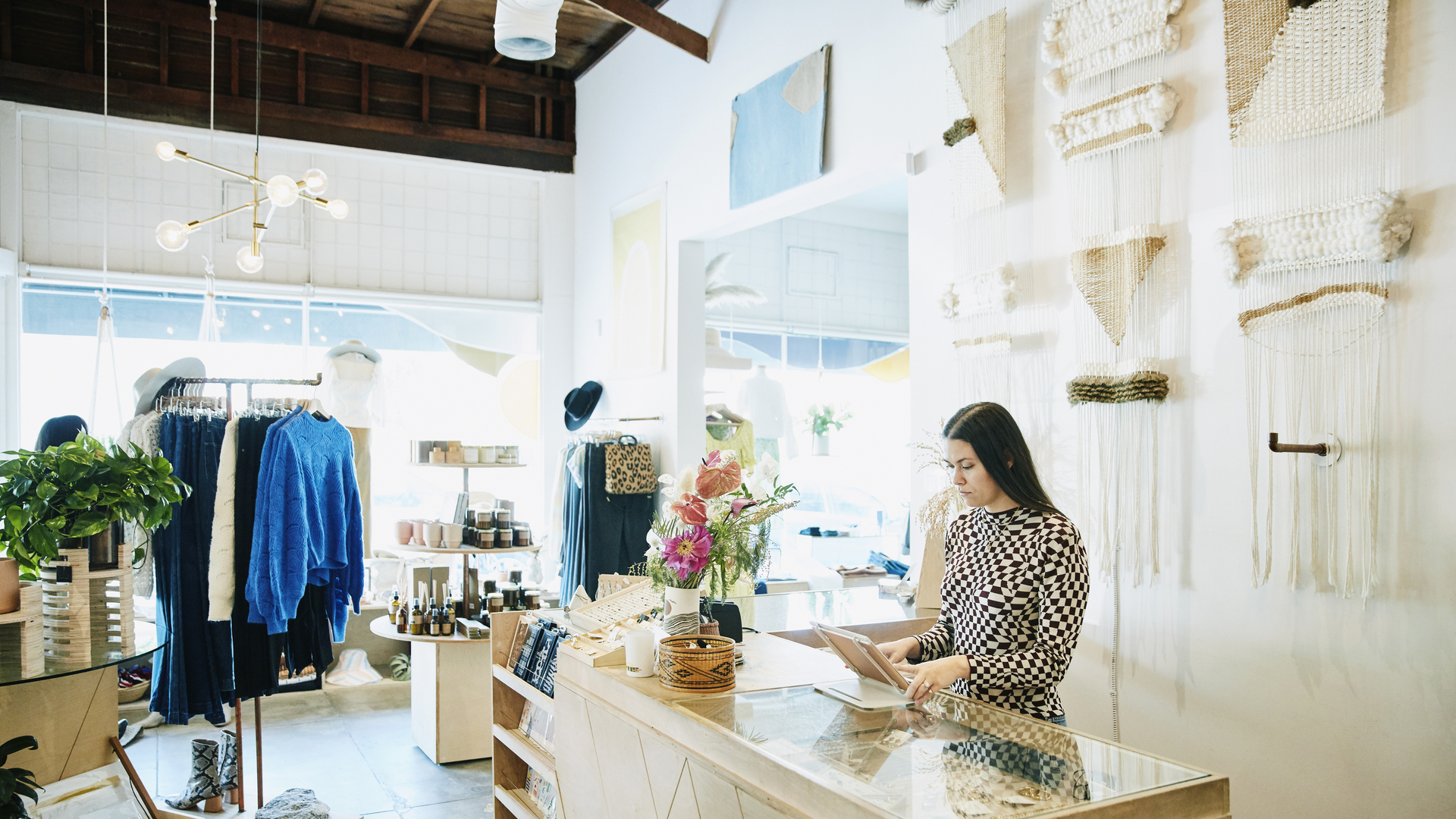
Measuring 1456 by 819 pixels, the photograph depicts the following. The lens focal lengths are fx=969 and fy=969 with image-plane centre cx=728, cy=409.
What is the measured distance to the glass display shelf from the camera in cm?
271

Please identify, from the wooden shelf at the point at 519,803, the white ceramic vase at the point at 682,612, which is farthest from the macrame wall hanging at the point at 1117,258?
the wooden shelf at the point at 519,803

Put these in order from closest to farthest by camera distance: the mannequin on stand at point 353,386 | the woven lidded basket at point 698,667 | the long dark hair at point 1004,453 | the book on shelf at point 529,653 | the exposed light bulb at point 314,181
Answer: the woven lidded basket at point 698,667 → the long dark hair at point 1004,453 → the book on shelf at point 529,653 → the exposed light bulb at point 314,181 → the mannequin on stand at point 353,386

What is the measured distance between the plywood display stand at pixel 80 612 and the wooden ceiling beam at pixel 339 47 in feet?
14.7

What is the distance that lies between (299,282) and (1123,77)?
220 inches

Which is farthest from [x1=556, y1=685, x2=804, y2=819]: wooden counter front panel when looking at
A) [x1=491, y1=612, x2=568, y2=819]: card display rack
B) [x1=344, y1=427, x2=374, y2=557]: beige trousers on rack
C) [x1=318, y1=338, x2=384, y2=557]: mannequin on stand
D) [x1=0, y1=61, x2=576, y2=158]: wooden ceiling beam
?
[x1=0, y1=61, x2=576, y2=158]: wooden ceiling beam

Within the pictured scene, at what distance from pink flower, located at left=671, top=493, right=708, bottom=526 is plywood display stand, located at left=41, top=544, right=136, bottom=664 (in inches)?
75.8

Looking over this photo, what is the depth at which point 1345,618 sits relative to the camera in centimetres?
243

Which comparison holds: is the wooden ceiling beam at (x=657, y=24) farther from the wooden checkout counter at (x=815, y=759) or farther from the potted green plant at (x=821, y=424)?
the potted green plant at (x=821, y=424)

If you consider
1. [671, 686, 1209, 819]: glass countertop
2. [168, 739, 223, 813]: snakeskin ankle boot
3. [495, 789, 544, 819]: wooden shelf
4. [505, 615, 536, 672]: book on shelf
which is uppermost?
[671, 686, 1209, 819]: glass countertop

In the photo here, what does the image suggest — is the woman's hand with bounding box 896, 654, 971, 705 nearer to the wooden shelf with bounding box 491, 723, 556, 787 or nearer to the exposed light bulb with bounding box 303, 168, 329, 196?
the wooden shelf with bounding box 491, 723, 556, 787

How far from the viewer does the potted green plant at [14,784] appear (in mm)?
2635

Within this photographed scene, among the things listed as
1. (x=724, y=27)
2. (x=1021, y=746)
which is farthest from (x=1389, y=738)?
(x=724, y=27)

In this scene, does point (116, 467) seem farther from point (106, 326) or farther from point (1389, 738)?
point (1389, 738)

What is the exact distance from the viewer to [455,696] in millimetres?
4941
